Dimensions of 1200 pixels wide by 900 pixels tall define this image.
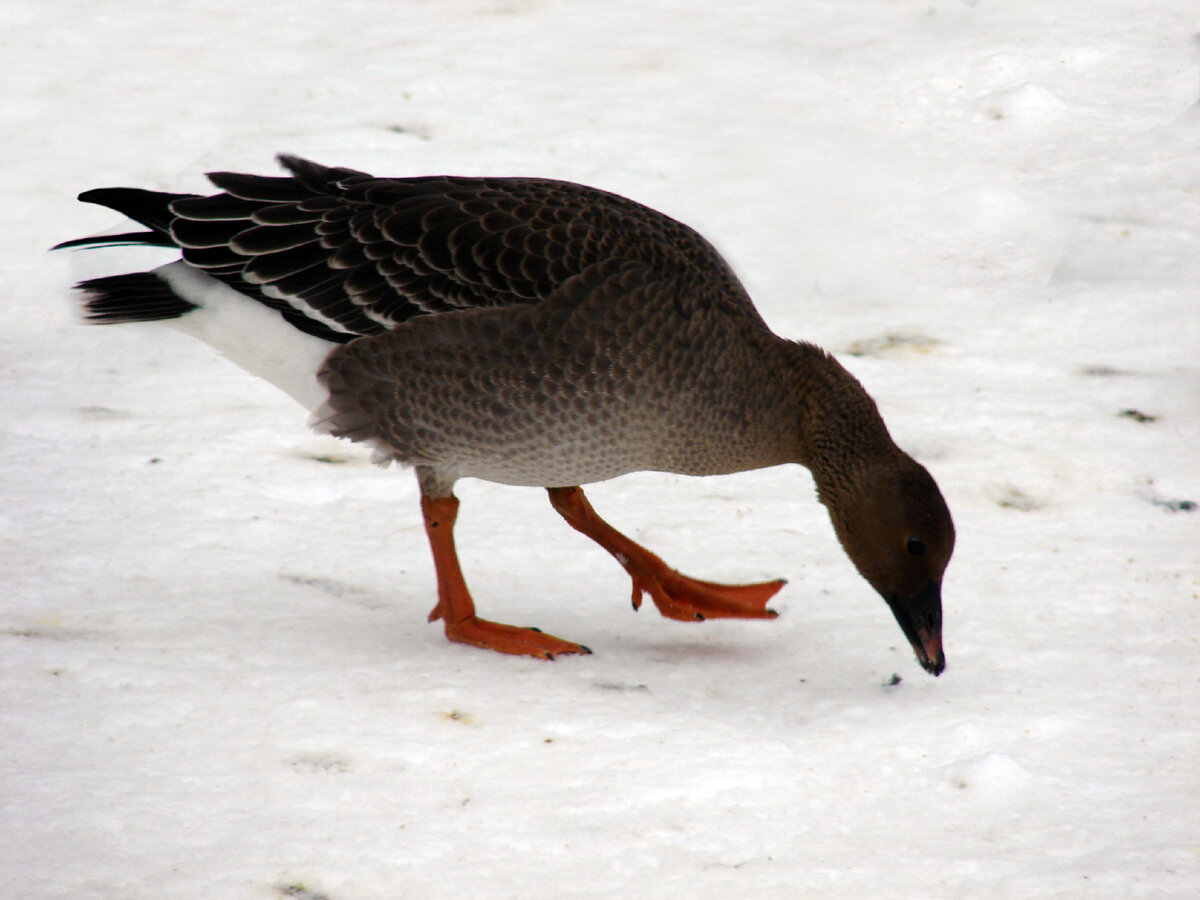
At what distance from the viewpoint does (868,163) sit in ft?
29.5

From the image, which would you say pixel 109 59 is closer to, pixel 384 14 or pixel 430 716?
pixel 384 14

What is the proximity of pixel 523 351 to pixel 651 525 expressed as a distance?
4.87ft

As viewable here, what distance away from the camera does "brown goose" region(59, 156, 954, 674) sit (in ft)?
15.2

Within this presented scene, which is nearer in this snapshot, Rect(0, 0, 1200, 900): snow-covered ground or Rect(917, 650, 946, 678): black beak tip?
Rect(0, 0, 1200, 900): snow-covered ground

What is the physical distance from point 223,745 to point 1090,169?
6930mm

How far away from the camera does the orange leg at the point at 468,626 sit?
4922 mm

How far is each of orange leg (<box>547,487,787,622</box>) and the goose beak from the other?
0.69m

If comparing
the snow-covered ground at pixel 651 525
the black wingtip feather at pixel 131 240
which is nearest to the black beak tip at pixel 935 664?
the snow-covered ground at pixel 651 525

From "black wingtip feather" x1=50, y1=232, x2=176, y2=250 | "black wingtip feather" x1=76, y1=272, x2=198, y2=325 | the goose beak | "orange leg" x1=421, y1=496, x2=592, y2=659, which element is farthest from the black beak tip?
"black wingtip feather" x1=50, y1=232, x2=176, y2=250

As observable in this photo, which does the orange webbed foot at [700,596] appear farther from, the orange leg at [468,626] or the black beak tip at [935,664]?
the black beak tip at [935,664]

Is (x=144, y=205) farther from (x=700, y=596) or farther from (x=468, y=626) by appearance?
(x=700, y=596)

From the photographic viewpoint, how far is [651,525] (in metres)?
5.86

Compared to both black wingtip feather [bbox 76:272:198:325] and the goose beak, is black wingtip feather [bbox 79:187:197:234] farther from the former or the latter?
the goose beak

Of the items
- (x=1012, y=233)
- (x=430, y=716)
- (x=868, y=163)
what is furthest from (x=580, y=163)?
(x=430, y=716)
